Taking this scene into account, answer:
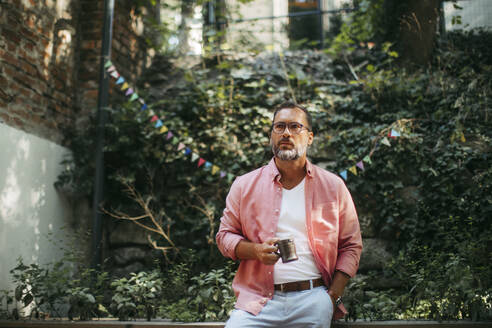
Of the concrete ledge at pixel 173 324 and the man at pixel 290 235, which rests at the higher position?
the man at pixel 290 235

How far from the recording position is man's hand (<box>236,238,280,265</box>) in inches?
77.1

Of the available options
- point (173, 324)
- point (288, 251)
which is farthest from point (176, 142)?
point (288, 251)

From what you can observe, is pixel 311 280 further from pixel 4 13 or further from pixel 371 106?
pixel 4 13

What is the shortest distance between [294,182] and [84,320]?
5.72 feet

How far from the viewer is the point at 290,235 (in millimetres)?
2139

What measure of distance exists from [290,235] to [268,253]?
0.21m

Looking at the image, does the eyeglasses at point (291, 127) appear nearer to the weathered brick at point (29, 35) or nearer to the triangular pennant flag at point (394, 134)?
the triangular pennant flag at point (394, 134)

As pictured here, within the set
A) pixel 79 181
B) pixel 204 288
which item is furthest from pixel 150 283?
pixel 79 181

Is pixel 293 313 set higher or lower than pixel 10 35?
lower

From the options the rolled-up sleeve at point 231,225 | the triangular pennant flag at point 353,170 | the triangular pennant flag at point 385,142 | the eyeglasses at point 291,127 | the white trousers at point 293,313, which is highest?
the triangular pennant flag at point 385,142

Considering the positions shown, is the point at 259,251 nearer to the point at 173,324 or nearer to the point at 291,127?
the point at 291,127

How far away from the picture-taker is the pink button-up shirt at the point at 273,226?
210 centimetres

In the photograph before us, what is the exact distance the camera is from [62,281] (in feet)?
9.46

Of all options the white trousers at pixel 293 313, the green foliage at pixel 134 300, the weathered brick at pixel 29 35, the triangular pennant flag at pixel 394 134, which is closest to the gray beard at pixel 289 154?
the white trousers at pixel 293 313
